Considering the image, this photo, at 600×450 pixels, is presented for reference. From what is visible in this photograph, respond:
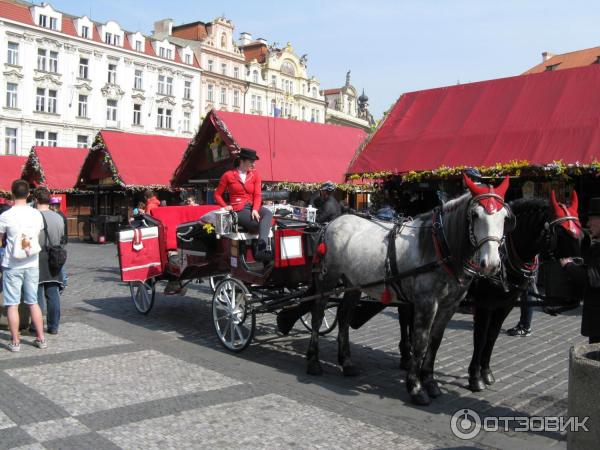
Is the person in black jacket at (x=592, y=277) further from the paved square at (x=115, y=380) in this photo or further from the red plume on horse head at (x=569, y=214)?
the paved square at (x=115, y=380)

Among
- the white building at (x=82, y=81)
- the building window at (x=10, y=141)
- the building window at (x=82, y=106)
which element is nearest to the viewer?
the building window at (x=10, y=141)

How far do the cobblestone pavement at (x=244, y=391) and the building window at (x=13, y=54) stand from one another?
40.0 meters

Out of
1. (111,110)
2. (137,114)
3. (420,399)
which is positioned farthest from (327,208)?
(137,114)

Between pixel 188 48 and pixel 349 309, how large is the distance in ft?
174

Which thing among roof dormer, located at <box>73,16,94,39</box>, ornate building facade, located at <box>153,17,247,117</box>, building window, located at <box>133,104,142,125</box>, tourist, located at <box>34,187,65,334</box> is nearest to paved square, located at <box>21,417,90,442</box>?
tourist, located at <box>34,187,65,334</box>

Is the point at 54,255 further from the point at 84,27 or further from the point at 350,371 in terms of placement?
the point at 84,27

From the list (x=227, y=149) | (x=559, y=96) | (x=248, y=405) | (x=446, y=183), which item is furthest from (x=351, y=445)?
(x=227, y=149)

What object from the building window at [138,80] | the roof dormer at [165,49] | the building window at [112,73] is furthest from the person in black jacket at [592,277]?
the roof dormer at [165,49]

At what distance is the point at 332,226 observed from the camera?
627 cm

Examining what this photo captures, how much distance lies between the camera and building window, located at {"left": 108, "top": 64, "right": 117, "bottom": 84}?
48344mm

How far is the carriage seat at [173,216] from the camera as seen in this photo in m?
8.90

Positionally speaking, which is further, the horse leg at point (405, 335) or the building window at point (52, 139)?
the building window at point (52, 139)

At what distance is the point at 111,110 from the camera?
1916 inches

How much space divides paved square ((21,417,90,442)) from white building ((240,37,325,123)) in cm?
5668
